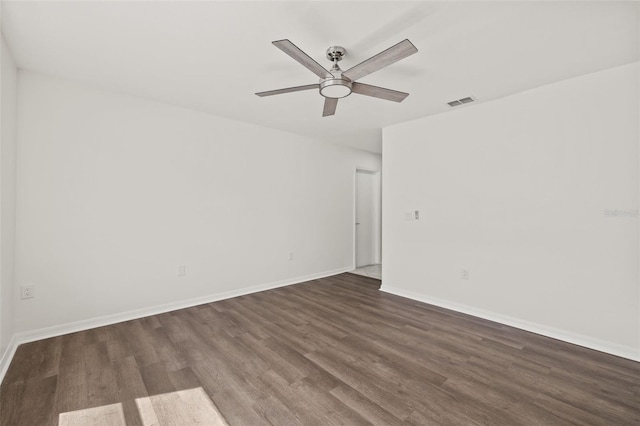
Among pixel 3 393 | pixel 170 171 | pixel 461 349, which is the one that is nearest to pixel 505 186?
pixel 461 349

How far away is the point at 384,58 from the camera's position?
1.83 m

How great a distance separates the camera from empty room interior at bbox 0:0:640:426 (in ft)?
6.00

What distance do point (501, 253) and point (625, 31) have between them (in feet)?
6.94

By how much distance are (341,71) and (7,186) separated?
9.39ft

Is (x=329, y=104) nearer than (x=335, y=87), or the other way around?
(x=335, y=87)

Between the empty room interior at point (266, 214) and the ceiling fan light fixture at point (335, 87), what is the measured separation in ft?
0.06

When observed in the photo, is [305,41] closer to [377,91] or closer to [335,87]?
[335,87]

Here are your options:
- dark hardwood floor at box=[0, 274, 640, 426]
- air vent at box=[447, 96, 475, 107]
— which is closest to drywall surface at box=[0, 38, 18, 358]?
dark hardwood floor at box=[0, 274, 640, 426]

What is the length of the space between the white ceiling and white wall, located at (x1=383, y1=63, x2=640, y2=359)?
1.11ft

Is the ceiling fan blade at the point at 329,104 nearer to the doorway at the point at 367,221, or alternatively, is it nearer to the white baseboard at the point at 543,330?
the white baseboard at the point at 543,330

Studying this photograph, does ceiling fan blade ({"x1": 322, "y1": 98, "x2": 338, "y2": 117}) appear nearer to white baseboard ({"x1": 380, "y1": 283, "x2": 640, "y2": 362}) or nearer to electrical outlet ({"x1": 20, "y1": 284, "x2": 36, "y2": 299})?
white baseboard ({"x1": 380, "y1": 283, "x2": 640, "y2": 362})

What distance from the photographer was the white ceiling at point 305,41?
1.79m

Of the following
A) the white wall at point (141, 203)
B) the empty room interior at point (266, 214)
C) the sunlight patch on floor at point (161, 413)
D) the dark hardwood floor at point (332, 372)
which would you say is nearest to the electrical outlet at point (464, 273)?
the empty room interior at point (266, 214)

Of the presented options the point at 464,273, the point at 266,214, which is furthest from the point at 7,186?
the point at 464,273
